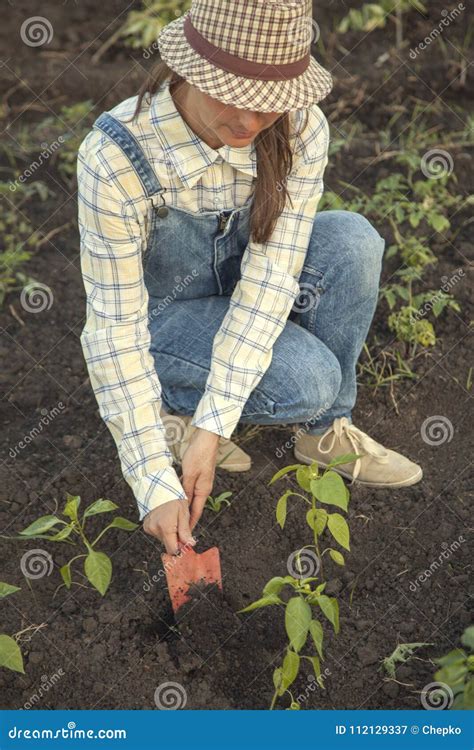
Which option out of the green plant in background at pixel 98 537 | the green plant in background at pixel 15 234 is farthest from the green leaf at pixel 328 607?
the green plant in background at pixel 15 234

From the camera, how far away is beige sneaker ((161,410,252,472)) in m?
2.70

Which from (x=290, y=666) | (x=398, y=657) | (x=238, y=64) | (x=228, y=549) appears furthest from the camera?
(x=228, y=549)

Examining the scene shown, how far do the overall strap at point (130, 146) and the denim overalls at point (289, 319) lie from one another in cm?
17

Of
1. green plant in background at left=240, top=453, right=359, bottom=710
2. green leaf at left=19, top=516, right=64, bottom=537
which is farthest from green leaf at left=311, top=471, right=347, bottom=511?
green leaf at left=19, top=516, right=64, bottom=537

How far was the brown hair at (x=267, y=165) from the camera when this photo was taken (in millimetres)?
2236

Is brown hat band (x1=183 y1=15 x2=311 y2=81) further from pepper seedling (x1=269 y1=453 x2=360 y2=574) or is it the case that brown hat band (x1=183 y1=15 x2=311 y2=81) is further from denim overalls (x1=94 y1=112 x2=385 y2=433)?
pepper seedling (x1=269 y1=453 x2=360 y2=574)

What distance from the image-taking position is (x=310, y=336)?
Answer: 8.70ft

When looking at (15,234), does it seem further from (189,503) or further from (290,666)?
(290,666)

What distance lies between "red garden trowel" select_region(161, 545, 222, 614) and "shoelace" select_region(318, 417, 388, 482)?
57 centimetres

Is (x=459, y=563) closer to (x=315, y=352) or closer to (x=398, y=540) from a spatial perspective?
(x=398, y=540)

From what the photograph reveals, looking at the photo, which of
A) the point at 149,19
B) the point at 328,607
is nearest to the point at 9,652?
the point at 328,607

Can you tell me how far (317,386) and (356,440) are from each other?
27cm

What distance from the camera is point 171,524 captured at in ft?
6.98

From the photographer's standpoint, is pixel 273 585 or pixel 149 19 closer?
pixel 273 585
